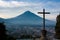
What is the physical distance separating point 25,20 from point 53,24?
338cm

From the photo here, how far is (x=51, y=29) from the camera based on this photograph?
14055mm

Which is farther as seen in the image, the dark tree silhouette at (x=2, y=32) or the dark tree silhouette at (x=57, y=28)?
the dark tree silhouette at (x=57, y=28)

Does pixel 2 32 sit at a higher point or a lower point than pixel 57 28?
lower

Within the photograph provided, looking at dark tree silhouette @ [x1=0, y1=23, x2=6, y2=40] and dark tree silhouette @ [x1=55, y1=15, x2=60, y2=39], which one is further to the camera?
dark tree silhouette @ [x1=55, y1=15, x2=60, y2=39]

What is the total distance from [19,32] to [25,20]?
11.7 feet

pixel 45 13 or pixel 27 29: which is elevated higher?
pixel 45 13

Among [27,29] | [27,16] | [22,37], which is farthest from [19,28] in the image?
[27,16]

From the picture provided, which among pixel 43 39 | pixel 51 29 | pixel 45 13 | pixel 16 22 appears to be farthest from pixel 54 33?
pixel 16 22

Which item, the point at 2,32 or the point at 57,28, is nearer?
the point at 2,32

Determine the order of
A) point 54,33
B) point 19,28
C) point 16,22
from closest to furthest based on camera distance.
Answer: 1. point 54,33
2. point 19,28
3. point 16,22

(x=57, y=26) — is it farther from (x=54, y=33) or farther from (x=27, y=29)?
(x=27, y=29)

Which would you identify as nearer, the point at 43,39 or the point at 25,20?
the point at 43,39

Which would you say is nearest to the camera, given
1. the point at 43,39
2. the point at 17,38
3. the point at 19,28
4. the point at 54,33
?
the point at 43,39

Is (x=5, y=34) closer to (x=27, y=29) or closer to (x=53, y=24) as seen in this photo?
(x=27, y=29)
